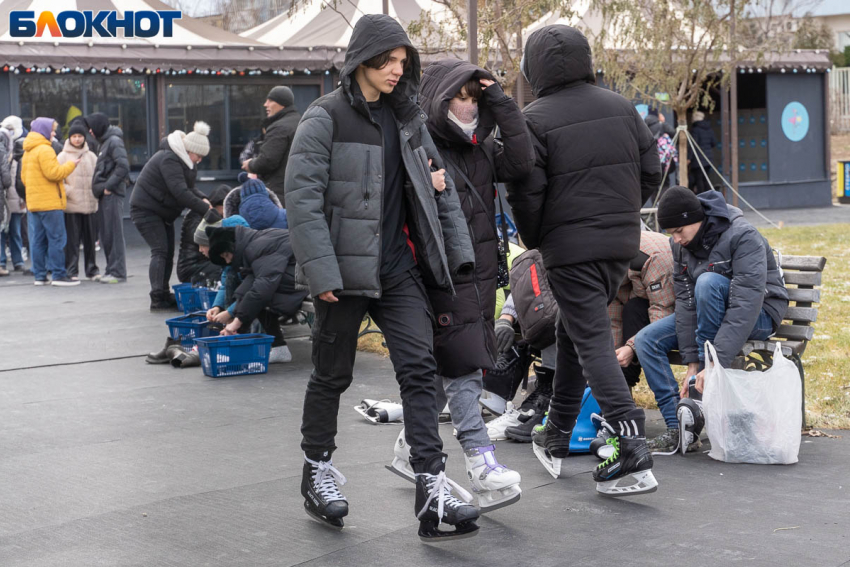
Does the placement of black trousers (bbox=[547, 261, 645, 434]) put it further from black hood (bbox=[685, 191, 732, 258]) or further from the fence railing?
the fence railing

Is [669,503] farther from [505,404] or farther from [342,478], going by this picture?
[505,404]

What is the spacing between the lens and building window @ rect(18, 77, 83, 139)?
18859 millimetres

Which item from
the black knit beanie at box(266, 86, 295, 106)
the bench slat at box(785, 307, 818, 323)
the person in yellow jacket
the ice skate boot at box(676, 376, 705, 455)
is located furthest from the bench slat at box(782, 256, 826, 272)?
the person in yellow jacket

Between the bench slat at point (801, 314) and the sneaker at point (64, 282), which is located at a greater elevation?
the bench slat at point (801, 314)

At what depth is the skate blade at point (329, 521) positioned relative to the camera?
4.36 metres

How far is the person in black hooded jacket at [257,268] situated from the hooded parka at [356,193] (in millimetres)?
3705

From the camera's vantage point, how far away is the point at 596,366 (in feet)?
15.4

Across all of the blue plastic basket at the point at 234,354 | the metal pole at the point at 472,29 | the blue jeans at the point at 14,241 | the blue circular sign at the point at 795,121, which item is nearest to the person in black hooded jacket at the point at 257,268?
the blue plastic basket at the point at 234,354

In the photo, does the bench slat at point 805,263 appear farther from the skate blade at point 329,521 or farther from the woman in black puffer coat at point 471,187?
the skate blade at point 329,521

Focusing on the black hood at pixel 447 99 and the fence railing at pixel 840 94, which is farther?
the fence railing at pixel 840 94

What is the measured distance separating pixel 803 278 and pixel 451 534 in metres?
2.86

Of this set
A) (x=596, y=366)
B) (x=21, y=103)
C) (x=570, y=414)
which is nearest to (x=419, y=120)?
(x=596, y=366)

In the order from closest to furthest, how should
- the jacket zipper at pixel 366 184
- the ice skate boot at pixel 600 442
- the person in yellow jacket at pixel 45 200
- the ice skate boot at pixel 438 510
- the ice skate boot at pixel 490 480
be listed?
the ice skate boot at pixel 438 510, the jacket zipper at pixel 366 184, the ice skate boot at pixel 490 480, the ice skate boot at pixel 600 442, the person in yellow jacket at pixel 45 200

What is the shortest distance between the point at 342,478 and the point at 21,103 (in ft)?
52.8
